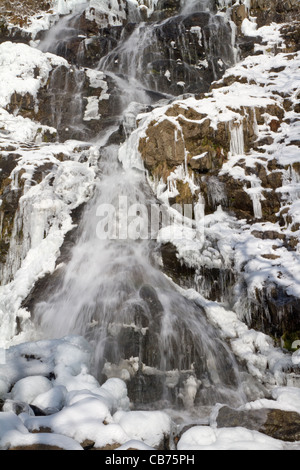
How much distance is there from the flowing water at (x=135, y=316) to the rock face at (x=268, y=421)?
5.75ft

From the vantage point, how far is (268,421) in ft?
9.96

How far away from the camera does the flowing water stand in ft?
16.7

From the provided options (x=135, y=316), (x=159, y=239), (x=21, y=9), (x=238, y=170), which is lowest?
(x=135, y=316)

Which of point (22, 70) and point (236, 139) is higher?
point (22, 70)

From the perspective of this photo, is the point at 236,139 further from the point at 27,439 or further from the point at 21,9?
the point at 21,9

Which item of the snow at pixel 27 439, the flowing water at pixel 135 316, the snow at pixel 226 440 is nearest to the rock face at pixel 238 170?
the flowing water at pixel 135 316

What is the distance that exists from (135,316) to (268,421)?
3105 millimetres

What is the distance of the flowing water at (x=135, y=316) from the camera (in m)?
5.08

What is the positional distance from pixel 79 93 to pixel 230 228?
34.1 ft

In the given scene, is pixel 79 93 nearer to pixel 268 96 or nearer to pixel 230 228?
pixel 268 96

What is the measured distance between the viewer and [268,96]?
10.0m

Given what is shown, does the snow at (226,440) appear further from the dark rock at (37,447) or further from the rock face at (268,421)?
the dark rock at (37,447)

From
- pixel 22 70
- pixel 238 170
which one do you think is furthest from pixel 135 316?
pixel 22 70
